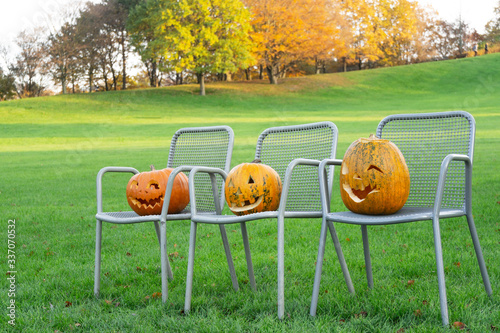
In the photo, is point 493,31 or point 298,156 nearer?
point 298,156

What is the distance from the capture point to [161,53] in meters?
32.0

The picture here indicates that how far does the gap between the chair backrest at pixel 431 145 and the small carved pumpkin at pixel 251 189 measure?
3.13ft

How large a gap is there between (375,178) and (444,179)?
0.38 m

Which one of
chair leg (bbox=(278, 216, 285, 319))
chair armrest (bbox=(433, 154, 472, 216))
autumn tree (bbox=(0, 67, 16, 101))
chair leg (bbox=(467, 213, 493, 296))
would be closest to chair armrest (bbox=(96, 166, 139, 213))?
chair leg (bbox=(278, 216, 285, 319))

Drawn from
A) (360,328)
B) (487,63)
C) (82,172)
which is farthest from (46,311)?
(487,63)

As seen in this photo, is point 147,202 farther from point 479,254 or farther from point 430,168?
point 479,254

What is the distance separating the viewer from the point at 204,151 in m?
4.04

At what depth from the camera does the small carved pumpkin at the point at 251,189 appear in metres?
3.15

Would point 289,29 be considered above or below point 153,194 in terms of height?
above

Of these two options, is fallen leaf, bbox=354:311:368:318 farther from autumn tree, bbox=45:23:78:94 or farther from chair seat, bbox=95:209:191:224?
autumn tree, bbox=45:23:78:94

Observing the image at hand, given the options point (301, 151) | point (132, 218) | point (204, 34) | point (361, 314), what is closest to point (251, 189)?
point (301, 151)

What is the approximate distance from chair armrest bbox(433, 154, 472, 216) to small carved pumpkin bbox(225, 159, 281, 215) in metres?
1.03

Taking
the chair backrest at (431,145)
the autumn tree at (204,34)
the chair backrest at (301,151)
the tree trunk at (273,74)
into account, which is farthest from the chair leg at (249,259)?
the tree trunk at (273,74)

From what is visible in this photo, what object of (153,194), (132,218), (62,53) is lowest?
(132,218)
